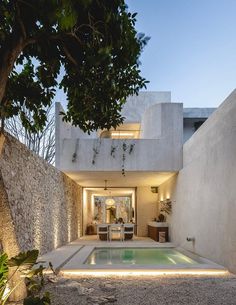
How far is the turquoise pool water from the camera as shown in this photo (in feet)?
25.8

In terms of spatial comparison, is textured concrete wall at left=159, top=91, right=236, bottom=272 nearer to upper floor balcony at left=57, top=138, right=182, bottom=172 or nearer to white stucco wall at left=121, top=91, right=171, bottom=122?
upper floor balcony at left=57, top=138, right=182, bottom=172

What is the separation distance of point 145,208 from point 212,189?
30.4ft

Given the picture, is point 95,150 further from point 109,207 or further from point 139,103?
point 109,207

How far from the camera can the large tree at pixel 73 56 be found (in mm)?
3098

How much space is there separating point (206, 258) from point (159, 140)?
168 inches

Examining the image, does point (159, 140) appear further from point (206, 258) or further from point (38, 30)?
point (38, 30)

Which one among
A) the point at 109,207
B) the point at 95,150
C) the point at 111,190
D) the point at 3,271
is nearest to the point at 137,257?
the point at 95,150

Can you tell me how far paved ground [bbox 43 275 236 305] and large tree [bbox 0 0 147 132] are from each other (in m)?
2.49

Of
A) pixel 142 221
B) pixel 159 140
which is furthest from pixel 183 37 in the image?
pixel 142 221

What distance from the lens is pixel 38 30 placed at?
11.0 ft

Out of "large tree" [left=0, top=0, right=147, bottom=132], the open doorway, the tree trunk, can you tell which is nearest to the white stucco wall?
the open doorway

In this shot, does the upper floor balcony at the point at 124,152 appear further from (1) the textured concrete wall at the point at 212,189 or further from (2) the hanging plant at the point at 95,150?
(1) the textured concrete wall at the point at 212,189

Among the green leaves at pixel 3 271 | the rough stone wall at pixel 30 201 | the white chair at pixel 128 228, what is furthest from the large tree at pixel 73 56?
the white chair at pixel 128 228

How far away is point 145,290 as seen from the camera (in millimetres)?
4992
